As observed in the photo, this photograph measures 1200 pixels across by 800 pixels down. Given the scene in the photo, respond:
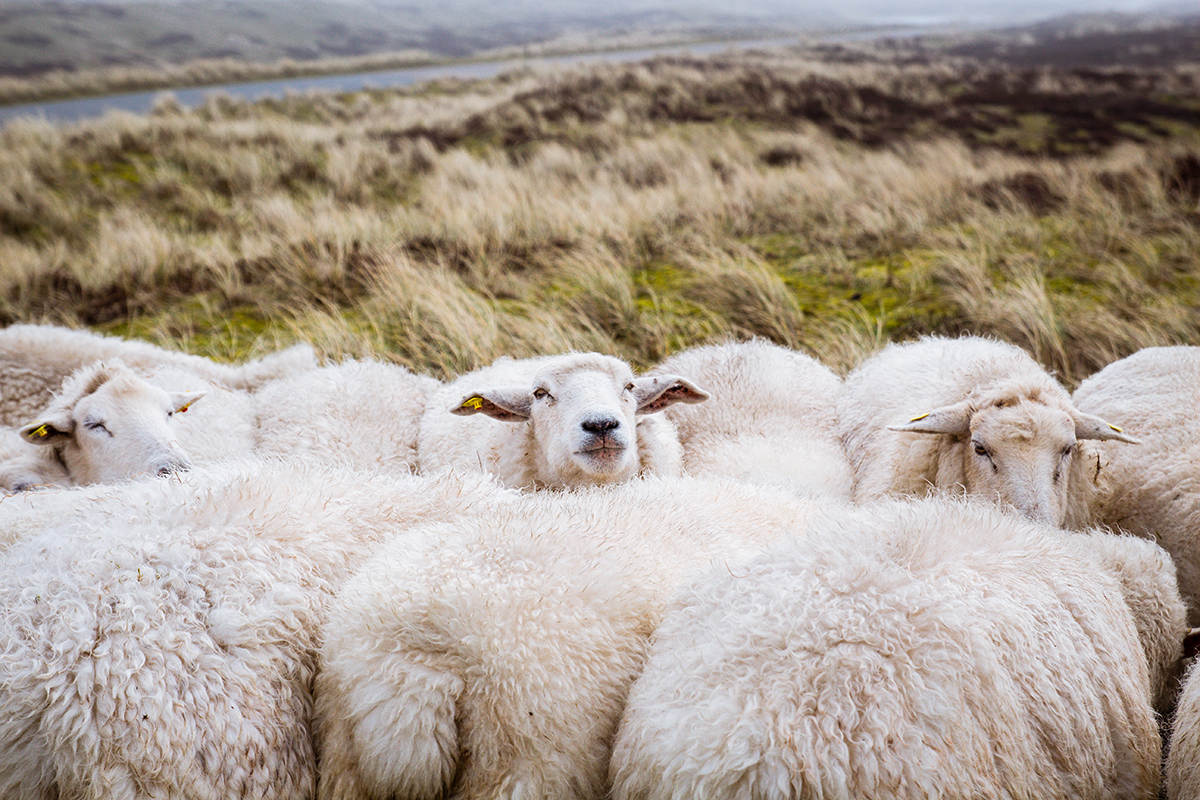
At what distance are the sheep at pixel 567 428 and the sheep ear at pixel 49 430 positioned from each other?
6.36ft

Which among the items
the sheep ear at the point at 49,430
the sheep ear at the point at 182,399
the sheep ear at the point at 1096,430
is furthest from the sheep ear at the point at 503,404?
the sheep ear at the point at 1096,430

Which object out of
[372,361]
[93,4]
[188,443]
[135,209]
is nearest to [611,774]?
[188,443]

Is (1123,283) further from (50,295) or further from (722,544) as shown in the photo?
(50,295)

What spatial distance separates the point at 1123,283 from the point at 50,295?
36.2 feet

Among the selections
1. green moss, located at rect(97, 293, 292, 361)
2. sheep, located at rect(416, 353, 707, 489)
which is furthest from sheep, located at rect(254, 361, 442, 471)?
green moss, located at rect(97, 293, 292, 361)

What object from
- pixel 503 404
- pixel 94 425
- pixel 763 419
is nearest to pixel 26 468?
pixel 94 425

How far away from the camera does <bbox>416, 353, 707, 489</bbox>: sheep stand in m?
3.68

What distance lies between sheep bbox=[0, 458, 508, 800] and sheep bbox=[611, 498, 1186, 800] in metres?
0.96

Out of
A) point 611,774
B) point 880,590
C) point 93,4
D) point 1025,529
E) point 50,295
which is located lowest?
point 50,295

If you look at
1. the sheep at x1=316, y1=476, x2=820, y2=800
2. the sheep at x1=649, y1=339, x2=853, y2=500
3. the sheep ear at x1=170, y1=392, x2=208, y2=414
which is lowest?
the sheep at x1=649, y1=339, x2=853, y2=500

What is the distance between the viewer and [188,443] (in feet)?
14.7

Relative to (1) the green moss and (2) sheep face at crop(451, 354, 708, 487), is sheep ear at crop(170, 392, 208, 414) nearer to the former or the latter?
(2) sheep face at crop(451, 354, 708, 487)

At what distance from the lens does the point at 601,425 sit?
12.0 ft

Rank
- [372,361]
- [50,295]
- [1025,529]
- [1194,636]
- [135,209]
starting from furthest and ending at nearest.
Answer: [135,209] < [50,295] < [372,361] < [1194,636] < [1025,529]
